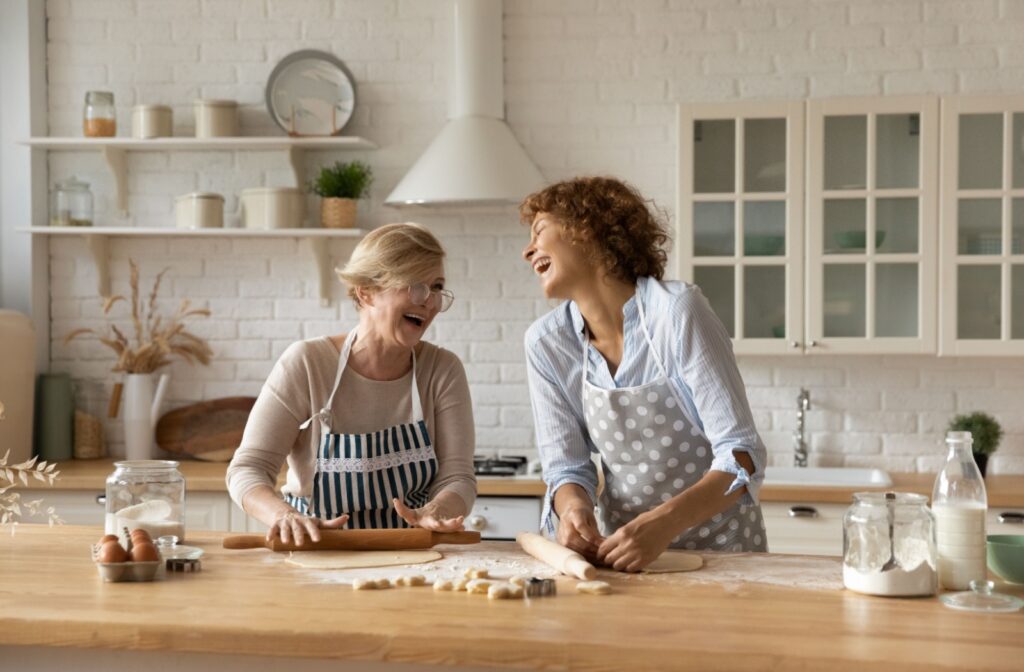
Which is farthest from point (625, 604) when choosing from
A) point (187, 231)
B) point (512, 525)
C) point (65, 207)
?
point (65, 207)

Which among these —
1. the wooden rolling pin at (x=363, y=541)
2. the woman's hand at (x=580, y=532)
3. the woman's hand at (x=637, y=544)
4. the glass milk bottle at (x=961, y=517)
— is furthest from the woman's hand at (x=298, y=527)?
the glass milk bottle at (x=961, y=517)

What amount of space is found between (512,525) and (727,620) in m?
2.30

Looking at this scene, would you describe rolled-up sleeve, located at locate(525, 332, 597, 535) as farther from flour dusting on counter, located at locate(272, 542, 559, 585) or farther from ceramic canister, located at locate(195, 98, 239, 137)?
ceramic canister, located at locate(195, 98, 239, 137)

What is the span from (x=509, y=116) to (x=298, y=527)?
2.68m

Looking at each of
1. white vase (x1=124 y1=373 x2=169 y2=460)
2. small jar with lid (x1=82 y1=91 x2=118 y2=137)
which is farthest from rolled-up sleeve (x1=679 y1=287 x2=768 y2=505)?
small jar with lid (x1=82 y1=91 x2=118 y2=137)

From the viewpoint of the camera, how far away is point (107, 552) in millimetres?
2176

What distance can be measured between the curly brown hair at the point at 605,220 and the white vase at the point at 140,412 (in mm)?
2557

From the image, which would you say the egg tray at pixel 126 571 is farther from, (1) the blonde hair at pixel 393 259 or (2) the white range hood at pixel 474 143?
(2) the white range hood at pixel 474 143

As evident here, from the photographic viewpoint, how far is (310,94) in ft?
15.6

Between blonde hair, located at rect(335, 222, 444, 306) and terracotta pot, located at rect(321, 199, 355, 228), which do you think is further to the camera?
terracotta pot, located at rect(321, 199, 355, 228)

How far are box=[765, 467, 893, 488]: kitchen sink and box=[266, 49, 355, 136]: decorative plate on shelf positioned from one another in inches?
84.4

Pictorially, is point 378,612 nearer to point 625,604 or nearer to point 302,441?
point 625,604

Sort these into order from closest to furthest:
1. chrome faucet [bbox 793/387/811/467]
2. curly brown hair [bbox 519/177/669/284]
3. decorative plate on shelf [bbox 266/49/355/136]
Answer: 1. curly brown hair [bbox 519/177/669/284]
2. chrome faucet [bbox 793/387/811/467]
3. decorative plate on shelf [bbox 266/49/355/136]

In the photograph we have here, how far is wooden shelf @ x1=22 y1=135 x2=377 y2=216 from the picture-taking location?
182 inches
